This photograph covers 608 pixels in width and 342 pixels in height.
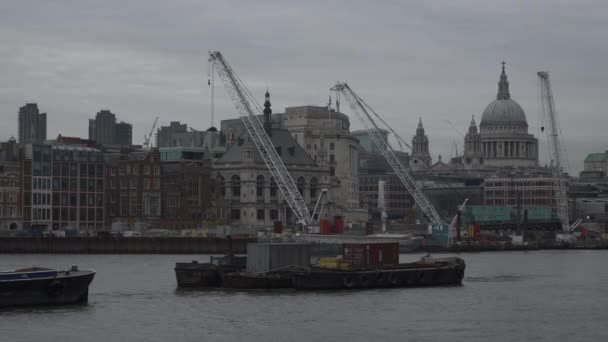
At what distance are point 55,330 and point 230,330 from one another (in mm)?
8939

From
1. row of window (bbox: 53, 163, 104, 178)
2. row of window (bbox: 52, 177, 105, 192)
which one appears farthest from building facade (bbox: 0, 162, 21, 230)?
row of window (bbox: 53, 163, 104, 178)

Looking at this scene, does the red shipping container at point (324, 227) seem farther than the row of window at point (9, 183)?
Yes

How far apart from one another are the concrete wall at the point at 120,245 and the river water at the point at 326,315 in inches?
2215

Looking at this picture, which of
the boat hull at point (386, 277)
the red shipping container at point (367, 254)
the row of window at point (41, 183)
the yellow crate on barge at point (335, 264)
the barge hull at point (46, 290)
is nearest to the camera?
the barge hull at point (46, 290)

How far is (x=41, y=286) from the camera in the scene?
83438mm

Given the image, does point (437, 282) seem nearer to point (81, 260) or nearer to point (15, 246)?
point (81, 260)

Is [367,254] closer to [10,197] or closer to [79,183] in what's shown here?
[10,197]

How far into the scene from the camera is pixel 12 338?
70.2 meters

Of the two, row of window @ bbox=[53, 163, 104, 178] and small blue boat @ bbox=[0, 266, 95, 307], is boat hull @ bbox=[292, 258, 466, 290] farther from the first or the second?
row of window @ bbox=[53, 163, 104, 178]

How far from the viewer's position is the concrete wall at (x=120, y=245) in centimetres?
16412

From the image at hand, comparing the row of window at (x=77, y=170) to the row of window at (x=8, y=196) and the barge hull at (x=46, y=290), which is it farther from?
the barge hull at (x=46, y=290)

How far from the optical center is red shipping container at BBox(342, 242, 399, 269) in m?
101

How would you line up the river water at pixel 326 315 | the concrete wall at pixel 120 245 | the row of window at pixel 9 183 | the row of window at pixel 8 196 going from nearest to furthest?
the river water at pixel 326 315 → the concrete wall at pixel 120 245 → the row of window at pixel 9 183 → the row of window at pixel 8 196

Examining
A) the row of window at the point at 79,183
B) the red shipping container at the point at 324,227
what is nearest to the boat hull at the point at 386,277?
the red shipping container at the point at 324,227
